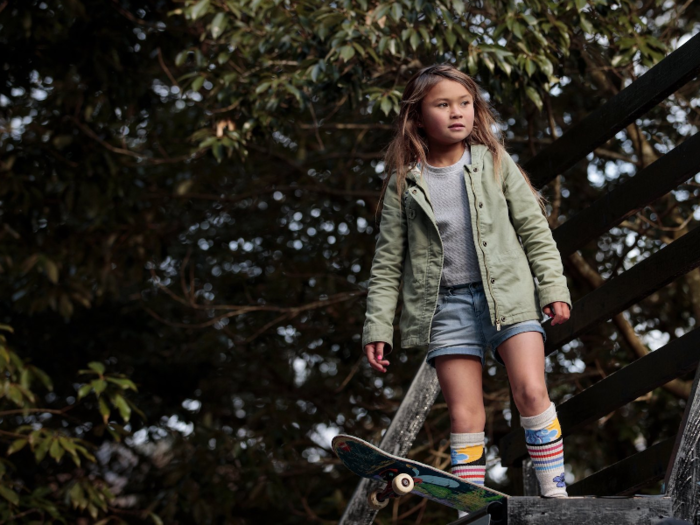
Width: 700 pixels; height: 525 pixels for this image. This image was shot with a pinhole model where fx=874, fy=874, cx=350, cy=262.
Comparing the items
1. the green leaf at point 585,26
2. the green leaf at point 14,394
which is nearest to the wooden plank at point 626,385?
the green leaf at point 585,26

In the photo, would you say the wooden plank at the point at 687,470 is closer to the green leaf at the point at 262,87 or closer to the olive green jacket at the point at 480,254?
the olive green jacket at the point at 480,254

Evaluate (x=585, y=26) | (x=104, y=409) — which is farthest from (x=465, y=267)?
(x=104, y=409)

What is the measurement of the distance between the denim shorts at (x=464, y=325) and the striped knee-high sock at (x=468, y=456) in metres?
0.22

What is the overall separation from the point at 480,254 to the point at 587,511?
2.60ft

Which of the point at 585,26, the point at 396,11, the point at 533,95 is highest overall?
the point at 585,26

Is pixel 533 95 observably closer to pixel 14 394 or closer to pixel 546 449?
pixel 546 449

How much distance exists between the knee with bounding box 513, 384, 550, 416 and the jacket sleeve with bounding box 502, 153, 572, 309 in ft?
0.70

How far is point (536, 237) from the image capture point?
2316 millimetres

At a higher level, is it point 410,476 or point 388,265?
point 388,265

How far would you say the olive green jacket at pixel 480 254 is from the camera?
2248mm

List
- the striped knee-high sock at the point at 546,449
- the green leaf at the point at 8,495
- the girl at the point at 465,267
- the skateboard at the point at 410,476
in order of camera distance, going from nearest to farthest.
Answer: the skateboard at the point at 410,476 < the striped knee-high sock at the point at 546,449 < the girl at the point at 465,267 < the green leaf at the point at 8,495

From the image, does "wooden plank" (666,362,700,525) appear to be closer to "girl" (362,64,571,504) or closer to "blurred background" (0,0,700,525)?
"girl" (362,64,571,504)

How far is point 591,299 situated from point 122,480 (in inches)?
230

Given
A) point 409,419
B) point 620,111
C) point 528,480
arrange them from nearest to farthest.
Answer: point 620,111 → point 409,419 → point 528,480
